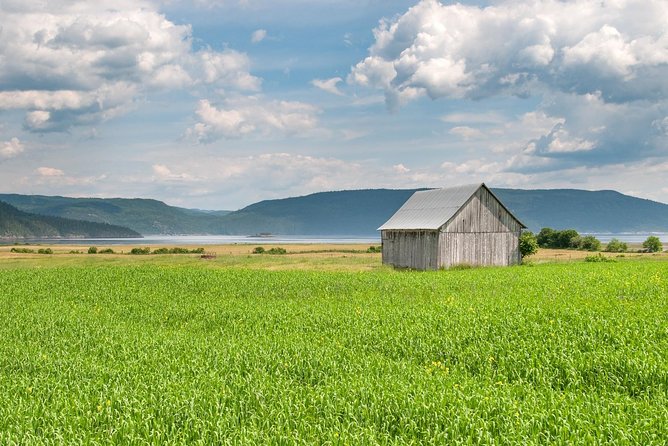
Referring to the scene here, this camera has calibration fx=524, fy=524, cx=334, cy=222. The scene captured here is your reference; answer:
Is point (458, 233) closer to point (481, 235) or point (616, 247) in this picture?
point (481, 235)

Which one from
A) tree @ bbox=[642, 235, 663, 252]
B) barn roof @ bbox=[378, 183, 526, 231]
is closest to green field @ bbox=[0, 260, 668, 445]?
barn roof @ bbox=[378, 183, 526, 231]

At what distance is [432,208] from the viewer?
176 ft

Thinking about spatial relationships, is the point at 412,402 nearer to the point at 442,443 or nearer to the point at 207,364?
the point at 442,443

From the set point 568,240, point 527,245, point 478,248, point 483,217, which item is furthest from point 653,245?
point 478,248

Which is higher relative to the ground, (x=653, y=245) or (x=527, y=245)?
(x=527, y=245)

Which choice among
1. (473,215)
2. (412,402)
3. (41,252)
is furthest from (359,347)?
(41,252)

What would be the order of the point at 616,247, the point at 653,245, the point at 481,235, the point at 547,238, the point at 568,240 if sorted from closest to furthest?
1. the point at 481,235
2. the point at 653,245
3. the point at 616,247
4. the point at 568,240
5. the point at 547,238

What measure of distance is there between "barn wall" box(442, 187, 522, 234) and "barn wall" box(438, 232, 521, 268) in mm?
484

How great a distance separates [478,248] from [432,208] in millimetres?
6393

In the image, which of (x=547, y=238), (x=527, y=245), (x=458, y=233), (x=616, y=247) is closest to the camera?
(x=458, y=233)

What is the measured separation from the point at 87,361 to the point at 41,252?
306ft

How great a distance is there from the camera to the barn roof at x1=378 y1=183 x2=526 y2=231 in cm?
4975

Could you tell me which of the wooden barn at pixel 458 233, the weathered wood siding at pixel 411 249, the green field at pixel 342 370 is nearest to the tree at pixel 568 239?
the wooden barn at pixel 458 233

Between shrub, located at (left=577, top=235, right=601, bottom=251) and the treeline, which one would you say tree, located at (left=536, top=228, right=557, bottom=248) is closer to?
the treeline
